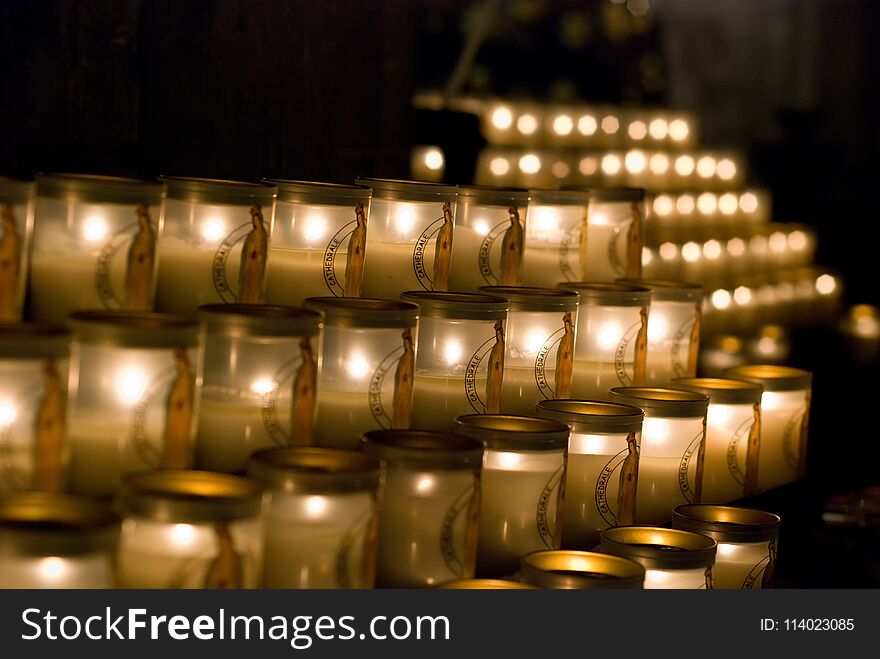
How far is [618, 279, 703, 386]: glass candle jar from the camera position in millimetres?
2176

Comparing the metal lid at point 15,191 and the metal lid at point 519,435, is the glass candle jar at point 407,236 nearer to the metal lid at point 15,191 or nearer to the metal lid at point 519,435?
the metal lid at point 519,435

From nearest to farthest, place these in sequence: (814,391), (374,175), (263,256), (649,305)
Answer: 1. (263,256)
2. (649,305)
3. (374,175)
4. (814,391)

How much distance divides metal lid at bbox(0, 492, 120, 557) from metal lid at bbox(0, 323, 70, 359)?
0.14 meters

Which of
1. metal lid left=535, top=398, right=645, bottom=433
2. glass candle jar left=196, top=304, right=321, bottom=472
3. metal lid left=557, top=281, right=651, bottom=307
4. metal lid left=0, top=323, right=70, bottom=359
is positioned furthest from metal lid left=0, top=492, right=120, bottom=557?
metal lid left=557, top=281, right=651, bottom=307

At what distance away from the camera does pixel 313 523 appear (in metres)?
1.36

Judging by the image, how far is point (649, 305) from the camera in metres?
2.09

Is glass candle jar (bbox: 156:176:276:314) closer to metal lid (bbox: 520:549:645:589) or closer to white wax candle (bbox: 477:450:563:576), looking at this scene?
white wax candle (bbox: 477:450:563:576)

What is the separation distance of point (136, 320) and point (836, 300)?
5736 mm

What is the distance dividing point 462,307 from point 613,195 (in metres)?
0.58

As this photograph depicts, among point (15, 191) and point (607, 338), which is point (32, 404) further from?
point (607, 338)

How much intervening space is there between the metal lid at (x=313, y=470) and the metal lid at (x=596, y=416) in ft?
1.35

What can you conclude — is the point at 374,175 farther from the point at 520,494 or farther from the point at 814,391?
the point at 814,391

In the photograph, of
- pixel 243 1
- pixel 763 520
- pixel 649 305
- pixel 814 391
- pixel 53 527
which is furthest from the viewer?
pixel 814 391

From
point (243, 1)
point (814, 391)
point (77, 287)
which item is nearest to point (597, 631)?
point (77, 287)
